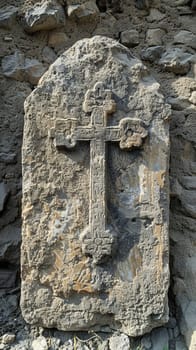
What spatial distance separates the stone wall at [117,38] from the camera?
2072 mm

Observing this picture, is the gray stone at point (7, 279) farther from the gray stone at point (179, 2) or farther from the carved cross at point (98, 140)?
the gray stone at point (179, 2)

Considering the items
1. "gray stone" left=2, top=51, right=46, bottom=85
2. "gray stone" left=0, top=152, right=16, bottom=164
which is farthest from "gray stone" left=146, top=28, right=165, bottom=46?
"gray stone" left=0, top=152, right=16, bottom=164

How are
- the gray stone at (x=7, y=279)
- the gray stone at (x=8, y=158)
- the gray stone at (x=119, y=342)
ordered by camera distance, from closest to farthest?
the gray stone at (x=119, y=342) < the gray stone at (x=7, y=279) < the gray stone at (x=8, y=158)

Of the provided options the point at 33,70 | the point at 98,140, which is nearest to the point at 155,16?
the point at 33,70

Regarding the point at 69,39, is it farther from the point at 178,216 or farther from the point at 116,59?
the point at 178,216

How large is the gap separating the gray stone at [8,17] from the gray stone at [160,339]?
1.86m

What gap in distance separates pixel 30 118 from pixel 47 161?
0.22 metres

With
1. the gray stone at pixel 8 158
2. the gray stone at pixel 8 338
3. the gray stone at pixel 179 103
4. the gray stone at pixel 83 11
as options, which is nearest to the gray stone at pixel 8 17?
the gray stone at pixel 83 11

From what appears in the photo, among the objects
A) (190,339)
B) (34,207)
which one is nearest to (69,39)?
(34,207)

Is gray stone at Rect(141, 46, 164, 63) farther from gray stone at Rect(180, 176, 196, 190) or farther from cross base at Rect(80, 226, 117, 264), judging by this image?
cross base at Rect(80, 226, 117, 264)

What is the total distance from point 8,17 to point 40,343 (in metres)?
1.79

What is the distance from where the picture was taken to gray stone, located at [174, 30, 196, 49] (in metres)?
2.27

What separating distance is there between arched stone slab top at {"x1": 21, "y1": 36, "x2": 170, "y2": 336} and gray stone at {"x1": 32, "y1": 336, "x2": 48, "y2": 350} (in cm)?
9

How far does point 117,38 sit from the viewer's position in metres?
2.33
